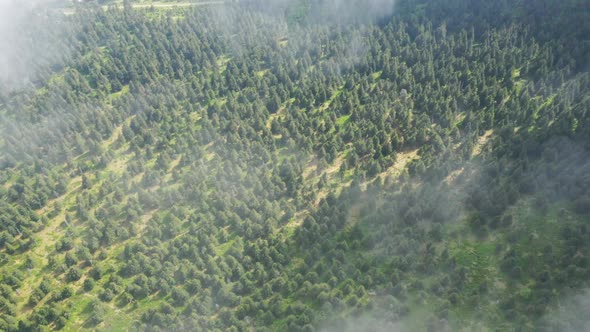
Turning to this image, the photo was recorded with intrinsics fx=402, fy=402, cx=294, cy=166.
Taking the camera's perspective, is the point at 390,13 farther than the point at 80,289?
Yes

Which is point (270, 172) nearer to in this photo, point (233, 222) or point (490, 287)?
point (233, 222)

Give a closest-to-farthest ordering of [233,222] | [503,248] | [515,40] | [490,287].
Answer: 1. [490,287]
2. [503,248]
3. [233,222]
4. [515,40]

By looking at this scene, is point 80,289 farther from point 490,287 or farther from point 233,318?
point 490,287

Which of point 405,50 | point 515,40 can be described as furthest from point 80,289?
point 515,40

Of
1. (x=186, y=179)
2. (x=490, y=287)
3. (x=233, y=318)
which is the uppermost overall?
(x=186, y=179)

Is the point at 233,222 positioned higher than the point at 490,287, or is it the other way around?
the point at 233,222

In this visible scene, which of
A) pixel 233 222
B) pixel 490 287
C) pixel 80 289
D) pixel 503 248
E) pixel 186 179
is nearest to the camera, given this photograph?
pixel 490 287

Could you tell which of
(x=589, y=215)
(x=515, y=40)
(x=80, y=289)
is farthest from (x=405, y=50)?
(x=80, y=289)
